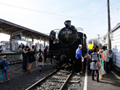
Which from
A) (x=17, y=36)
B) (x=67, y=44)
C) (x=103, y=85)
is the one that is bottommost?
(x=103, y=85)

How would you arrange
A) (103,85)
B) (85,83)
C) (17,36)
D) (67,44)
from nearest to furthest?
(103,85) → (85,83) → (67,44) → (17,36)

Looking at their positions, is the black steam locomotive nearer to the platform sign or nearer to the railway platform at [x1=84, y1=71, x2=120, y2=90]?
the railway platform at [x1=84, y1=71, x2=120, y2=90]

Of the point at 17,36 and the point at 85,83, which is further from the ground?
the point at 17,36

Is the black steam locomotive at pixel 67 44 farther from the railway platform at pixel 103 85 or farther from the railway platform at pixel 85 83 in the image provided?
the railway platform at pixel 103 85

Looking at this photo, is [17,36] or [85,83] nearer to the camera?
[85,83]

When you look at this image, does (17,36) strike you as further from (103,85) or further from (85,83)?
(103,85)

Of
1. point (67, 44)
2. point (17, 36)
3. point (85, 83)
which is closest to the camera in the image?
point (85, 83)

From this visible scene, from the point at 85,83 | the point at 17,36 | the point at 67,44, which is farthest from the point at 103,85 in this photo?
the point at 17,36

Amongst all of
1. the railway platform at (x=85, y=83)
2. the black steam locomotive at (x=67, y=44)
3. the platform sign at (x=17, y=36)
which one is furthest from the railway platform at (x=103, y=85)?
the platform sign at (x=17, y=36)

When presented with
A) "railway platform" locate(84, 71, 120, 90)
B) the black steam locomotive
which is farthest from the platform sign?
"railway platform" locate(84, 71, 120, 90)

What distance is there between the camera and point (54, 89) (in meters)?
4.49

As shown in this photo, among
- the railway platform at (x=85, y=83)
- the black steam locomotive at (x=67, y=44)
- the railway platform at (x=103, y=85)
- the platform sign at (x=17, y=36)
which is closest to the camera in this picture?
the railway platform at (x=103, y=85)

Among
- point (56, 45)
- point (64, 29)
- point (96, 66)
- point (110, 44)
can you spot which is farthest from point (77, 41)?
point (110, 44)

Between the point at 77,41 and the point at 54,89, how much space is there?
4.41 m
